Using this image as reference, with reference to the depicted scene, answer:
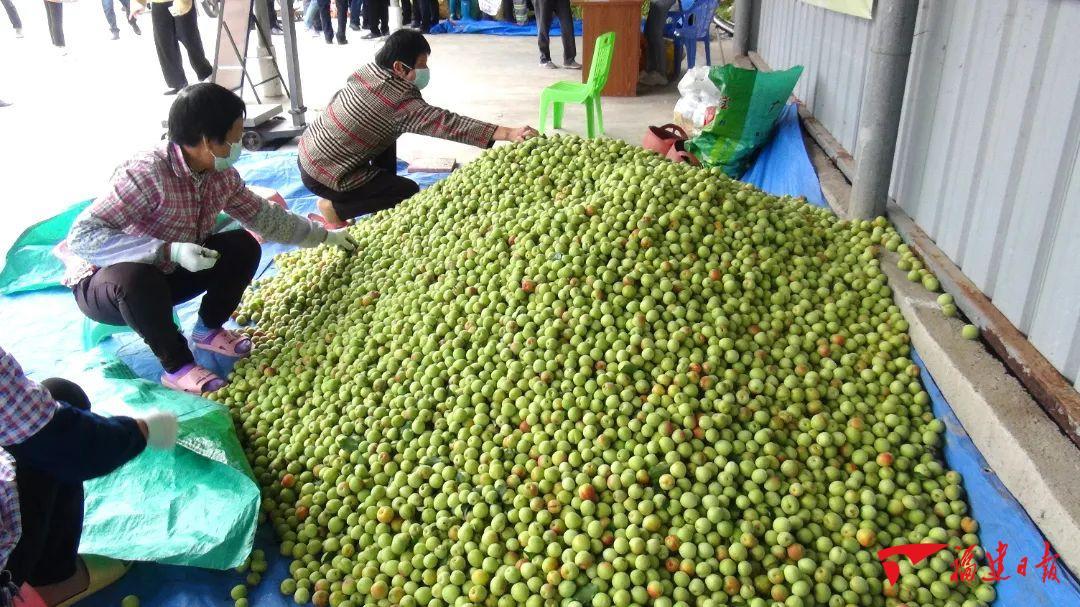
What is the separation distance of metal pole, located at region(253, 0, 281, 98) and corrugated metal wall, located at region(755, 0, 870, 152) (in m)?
4.56

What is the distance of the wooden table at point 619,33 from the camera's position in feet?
24.4

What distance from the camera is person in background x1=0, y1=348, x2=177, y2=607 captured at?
61.4 inches

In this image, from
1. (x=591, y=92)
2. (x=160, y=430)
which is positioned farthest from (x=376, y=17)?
(x=160, y=430)

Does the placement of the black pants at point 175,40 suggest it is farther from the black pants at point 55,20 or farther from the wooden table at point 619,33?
the black pants at point 55,20

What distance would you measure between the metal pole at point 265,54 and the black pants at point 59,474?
5787mm

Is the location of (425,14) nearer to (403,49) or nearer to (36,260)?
(403,49)

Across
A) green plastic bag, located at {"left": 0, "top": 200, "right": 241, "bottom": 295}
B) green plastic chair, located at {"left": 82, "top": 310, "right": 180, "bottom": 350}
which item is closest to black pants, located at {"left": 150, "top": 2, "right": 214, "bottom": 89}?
green plastic bag, located at {"left": 0, "top": 200, "right": 241, "bottom": 295}

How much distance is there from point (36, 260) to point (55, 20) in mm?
9559

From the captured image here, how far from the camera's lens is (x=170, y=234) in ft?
9.52

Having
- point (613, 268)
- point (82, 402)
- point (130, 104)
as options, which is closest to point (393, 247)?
point (613, 268)

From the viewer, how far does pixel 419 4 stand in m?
12.5

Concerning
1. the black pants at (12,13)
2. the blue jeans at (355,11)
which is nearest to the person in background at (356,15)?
the blue jeans at (355,11)

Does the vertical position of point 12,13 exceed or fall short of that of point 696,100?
it exceeds it

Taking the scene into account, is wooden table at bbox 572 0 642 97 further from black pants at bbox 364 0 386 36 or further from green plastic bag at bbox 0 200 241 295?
black pants at bbox 364 0 386 36
